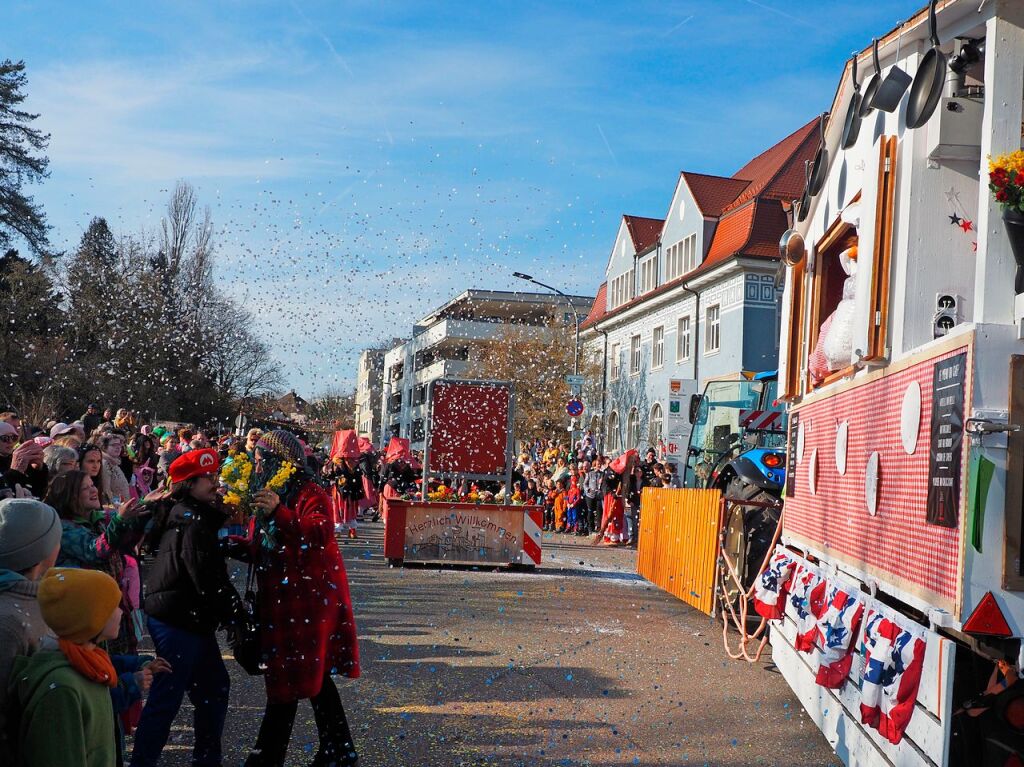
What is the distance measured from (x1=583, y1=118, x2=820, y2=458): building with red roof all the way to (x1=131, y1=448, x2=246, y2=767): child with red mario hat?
67.5ft

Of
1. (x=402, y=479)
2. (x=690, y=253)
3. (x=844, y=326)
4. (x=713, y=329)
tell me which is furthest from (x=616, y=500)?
(x=690, y=253)

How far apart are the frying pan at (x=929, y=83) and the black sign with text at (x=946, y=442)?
4.53 feet

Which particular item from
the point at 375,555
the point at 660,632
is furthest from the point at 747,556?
the point at 375,555

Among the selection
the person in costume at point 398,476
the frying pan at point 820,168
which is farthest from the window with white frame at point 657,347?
the frying pan at point 820,168

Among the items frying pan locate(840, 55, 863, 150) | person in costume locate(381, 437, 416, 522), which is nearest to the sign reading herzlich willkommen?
person in costume locate(381, 437, 416, 522)

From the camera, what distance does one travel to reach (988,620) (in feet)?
13.5

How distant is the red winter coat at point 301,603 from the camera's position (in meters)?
5.31

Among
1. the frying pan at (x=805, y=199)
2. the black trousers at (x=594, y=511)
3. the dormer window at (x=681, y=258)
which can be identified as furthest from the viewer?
the dormer window at (x=681, y=258)

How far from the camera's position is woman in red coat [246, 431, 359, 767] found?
532 centimetres

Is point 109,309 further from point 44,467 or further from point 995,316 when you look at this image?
point 995,316

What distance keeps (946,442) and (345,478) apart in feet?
57.4

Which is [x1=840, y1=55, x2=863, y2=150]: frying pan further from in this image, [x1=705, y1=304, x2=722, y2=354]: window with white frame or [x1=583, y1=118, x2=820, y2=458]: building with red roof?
[x1=705, y1=304, x2=722, y2=354]: window with white frame

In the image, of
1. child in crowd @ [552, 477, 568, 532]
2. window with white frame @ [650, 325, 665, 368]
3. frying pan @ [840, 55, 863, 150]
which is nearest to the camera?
frying pan @ [840, 55, 863, 150]

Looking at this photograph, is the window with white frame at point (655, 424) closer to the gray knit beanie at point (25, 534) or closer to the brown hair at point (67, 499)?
the brown hair at point (67, 499)
